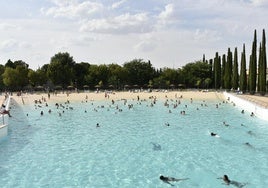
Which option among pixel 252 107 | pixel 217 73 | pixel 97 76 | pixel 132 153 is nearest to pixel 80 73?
pixel 97 76

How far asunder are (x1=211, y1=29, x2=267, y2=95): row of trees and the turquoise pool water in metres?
25.4

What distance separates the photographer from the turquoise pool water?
17.4 m

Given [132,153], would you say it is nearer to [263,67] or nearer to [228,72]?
[263,67]

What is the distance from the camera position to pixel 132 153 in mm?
22750

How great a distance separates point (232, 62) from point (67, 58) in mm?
52259

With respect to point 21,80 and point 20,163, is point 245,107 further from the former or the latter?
point 21,80

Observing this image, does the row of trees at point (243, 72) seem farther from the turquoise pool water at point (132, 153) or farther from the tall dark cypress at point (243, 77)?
the turquoise pool water at point (132, 153)

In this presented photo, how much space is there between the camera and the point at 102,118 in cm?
4181

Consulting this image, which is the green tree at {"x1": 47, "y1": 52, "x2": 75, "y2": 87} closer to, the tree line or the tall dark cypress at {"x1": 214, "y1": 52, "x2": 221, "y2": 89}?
the tree line

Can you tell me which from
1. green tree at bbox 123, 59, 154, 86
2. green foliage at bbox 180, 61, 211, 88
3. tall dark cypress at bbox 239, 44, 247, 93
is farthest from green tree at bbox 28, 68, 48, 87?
tall dark cypress at bbox 239, 44, 247, 93

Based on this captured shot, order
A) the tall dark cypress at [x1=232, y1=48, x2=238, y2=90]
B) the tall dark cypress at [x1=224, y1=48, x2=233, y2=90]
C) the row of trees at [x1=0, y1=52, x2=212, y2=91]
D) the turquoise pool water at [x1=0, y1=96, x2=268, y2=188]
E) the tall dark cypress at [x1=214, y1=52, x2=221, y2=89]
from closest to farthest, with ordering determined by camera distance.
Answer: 1. the turquoise pool water at [x1=0, y1=96, x2=268, y2=188]
2. the tall dark cypress at [x1=232, y1=48, x2=238, y2=90]
3. the tall dark cypress at [x1=224, y1=48, x2=233, y2=90]
4. the tall dark cypress at [x1=214, y1=52, x2=221, y2=89]
5. the row of trees at [x1=0, y1=52, x2=212, y2=91]

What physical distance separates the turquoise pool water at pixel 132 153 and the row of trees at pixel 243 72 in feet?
83.2

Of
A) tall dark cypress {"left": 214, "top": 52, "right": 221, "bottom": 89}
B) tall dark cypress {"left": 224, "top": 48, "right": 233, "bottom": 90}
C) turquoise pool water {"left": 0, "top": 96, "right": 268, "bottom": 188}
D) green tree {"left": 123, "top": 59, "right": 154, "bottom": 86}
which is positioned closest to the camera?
turquoise pool water {"left": 0, "top": 96, "right": 268, "bottom": 188}

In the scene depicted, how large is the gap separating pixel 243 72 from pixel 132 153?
5123cm
